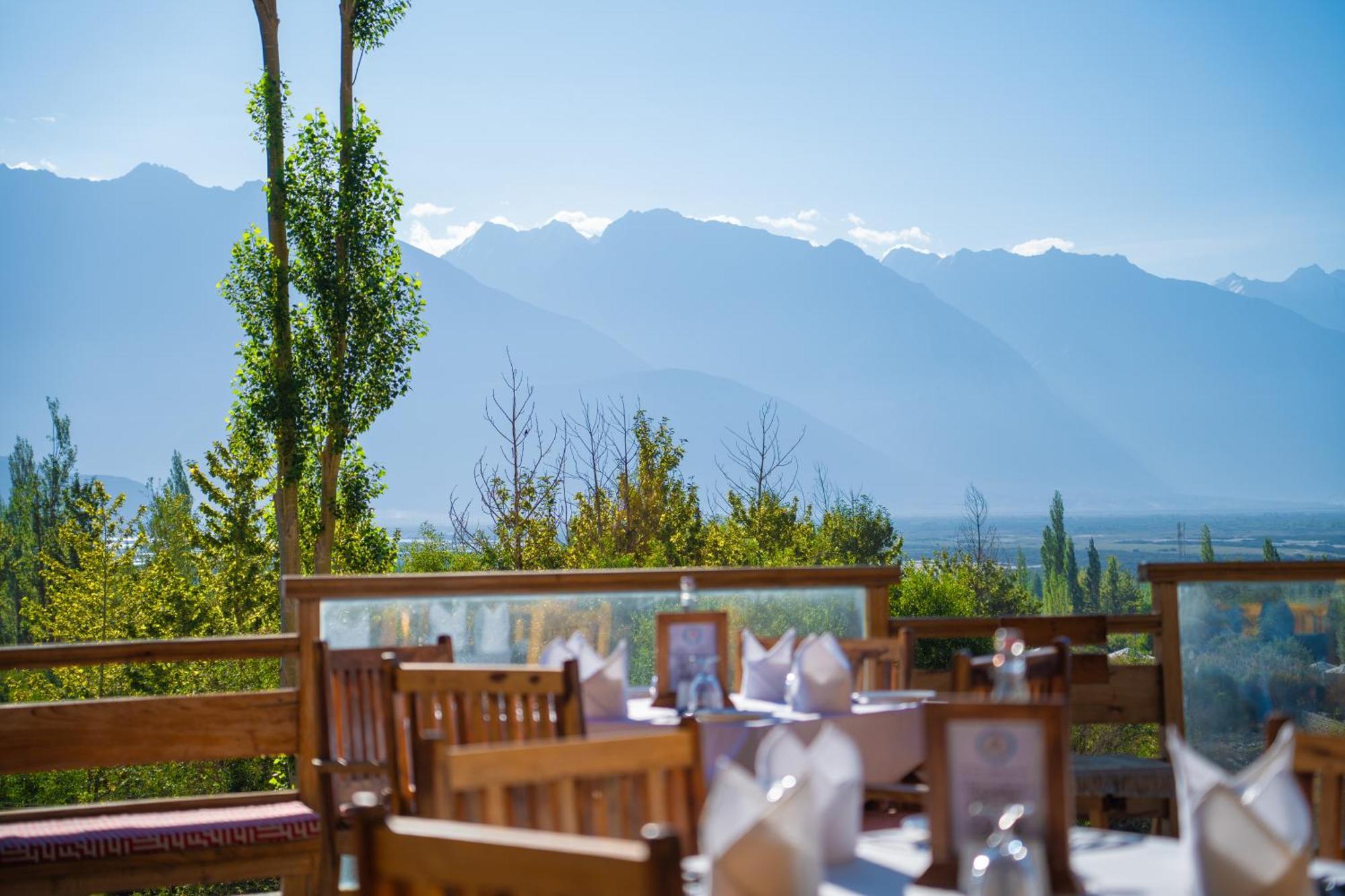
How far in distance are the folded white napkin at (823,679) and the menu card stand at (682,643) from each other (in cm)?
21

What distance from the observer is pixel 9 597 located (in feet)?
122

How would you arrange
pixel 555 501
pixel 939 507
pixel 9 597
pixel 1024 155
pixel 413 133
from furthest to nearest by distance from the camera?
pixel 939 507, pixel 413 133, pixel 1024 155, pixel 9 597, pixel 555 501

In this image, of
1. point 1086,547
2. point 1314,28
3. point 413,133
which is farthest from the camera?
point 413,133

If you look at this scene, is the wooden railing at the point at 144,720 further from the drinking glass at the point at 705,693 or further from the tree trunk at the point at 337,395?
the tree trunk at the point at 337,395

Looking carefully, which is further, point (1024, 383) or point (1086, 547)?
point (1024, 383)

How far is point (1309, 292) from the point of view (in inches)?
4690

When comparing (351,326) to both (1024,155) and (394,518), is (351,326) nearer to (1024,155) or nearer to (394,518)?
(1024,155)

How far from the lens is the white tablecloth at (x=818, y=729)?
9.53ft

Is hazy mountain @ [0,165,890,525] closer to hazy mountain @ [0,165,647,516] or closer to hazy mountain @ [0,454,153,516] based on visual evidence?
hazy mountain @ [0,165,647,516]

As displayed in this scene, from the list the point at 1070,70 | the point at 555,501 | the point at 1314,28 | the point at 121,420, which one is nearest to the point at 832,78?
the point at 1070,70

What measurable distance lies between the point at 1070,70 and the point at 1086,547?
75.7 feet

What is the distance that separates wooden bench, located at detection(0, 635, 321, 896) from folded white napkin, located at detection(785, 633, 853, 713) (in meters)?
1.29

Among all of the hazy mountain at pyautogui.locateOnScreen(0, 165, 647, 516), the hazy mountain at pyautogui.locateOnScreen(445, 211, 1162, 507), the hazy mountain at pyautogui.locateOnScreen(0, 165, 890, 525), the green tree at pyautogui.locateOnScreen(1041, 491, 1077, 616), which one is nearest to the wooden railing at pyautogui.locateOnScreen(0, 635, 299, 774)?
the green tree at pyautogui.locateOnScreen(1041, 491, 1077, 616)

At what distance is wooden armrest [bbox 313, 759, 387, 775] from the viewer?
3.25 metres
